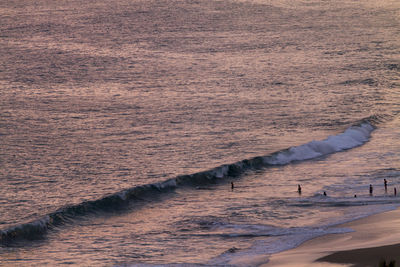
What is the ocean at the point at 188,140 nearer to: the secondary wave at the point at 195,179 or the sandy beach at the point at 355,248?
the secondary wave at the point at 195,179

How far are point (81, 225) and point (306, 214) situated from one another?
8954mm

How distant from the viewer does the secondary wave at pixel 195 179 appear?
24672 millimetres

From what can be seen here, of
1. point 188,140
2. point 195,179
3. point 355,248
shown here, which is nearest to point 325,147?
point 188,140

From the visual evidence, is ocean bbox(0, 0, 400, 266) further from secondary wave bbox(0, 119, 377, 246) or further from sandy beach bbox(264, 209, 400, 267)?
sandy beach bbox(264, 209, 400, 267)

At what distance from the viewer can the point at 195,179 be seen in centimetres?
3161

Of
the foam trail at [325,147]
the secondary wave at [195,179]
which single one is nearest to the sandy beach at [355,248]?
the secondary wave at [195,179]

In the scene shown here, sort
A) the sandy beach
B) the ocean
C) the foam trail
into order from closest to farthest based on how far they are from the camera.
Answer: the sandy beach
the ocean
the foam trail

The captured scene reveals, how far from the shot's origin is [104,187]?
2991 cm

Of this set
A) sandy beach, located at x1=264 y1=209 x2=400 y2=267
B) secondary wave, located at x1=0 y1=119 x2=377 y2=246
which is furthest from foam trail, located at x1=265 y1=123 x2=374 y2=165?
sandy beach, located at x1=264 y1=209 x2=400 y2=267

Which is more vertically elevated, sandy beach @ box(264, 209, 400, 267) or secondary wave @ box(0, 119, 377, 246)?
secondary wave @ box(0, 119, 377, 246)

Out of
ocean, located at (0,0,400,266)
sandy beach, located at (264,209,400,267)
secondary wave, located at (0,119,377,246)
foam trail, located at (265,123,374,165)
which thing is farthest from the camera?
foam trail, located at (265,123,374,165)

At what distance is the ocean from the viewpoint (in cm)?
2392

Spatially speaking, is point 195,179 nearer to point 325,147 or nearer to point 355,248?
point 325,147

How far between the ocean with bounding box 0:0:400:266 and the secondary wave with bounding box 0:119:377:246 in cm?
8
